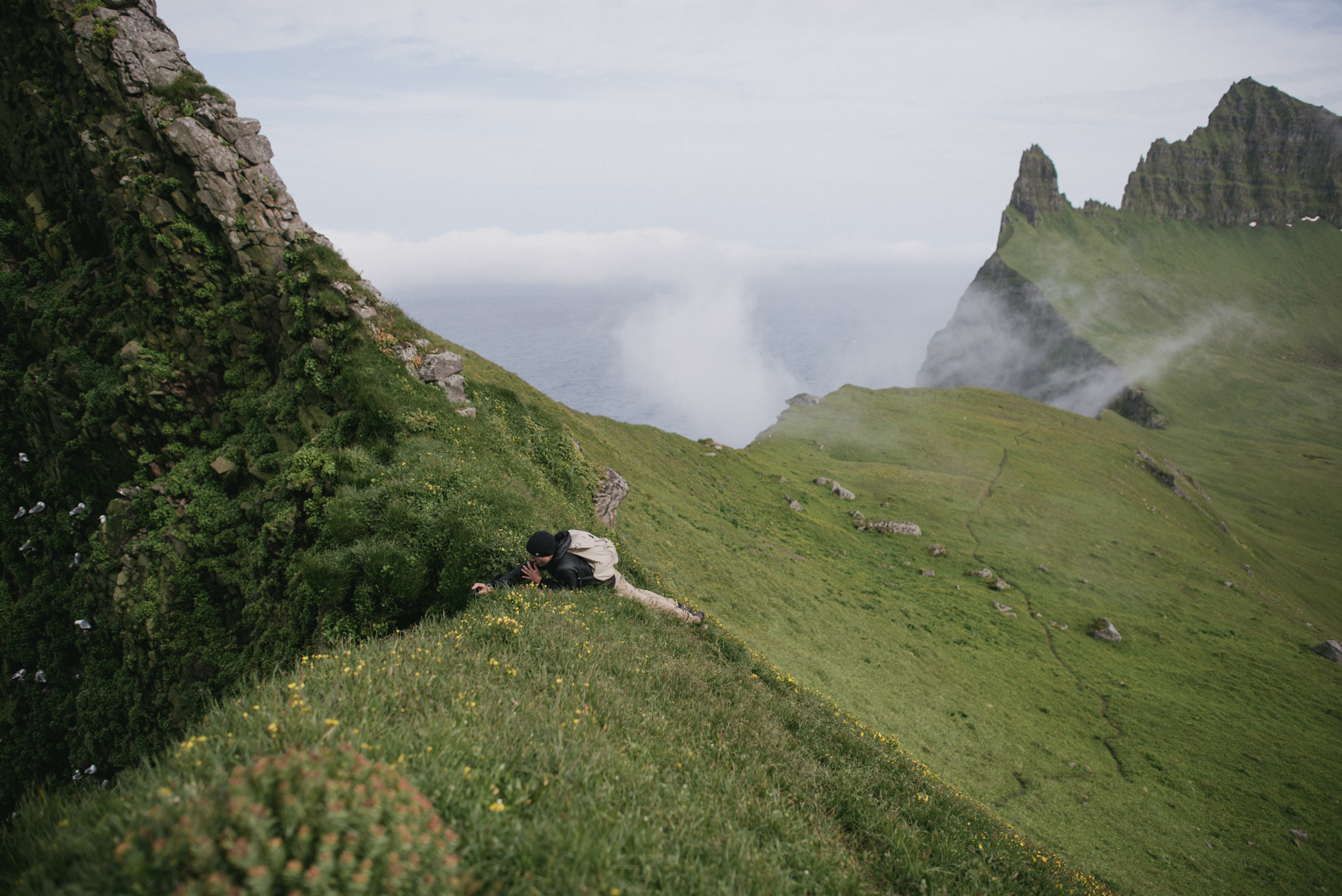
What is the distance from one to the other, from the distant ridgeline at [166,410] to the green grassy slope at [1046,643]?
11.4 metres

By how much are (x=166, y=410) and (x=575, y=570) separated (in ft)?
56.4

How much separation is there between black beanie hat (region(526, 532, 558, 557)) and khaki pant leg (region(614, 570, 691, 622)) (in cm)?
174

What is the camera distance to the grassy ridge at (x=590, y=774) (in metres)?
4.87

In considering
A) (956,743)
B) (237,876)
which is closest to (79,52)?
(237,876)

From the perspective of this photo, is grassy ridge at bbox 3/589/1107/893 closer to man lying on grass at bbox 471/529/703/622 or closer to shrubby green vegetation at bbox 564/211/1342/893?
man lying on grass at bbox 471/529/703/622

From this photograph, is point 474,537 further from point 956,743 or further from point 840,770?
point 956,743

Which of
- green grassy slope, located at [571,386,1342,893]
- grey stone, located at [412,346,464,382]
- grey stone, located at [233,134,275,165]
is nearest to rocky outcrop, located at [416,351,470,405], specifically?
grey stone, located at [412,346,464,382]

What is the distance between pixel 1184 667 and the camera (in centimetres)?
4059

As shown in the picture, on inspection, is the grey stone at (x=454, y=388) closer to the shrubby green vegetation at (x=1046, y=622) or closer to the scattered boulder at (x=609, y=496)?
the scattered boulder at (x=609, y=496)

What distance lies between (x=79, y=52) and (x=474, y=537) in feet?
83.1

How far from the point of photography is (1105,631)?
4278cm

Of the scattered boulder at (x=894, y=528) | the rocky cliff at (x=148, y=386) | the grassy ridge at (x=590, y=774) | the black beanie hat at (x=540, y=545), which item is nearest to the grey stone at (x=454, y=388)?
the rocky cliff at (x=148, y=386)

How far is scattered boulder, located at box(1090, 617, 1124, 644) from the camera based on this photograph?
1674 inches

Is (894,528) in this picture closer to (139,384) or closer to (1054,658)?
(1054,658)
